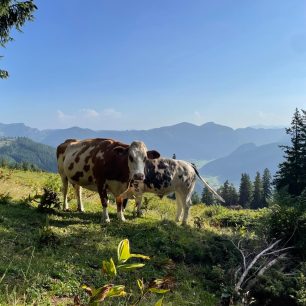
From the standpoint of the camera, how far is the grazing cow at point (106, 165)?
1261 cm

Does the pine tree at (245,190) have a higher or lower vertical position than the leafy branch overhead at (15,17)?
lower

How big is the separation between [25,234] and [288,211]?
822cm

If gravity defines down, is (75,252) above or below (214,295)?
above

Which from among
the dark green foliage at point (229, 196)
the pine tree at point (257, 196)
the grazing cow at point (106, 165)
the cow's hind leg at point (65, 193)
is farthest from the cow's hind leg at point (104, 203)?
the dark green foliage at point (229, 196)

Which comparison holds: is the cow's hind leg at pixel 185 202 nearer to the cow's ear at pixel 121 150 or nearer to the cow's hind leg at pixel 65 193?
the cow's ear at pixel 121 150

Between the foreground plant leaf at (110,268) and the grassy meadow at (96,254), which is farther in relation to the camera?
the grassy meadow at (96,254)

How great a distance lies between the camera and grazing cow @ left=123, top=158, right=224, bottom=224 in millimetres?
15117

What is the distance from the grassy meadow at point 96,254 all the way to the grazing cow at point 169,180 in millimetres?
1140

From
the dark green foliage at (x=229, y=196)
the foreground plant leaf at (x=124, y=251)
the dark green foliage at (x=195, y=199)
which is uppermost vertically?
the foreground plant leaf at (x=124, y=251)

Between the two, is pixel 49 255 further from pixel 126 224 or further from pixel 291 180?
pixel 291 180

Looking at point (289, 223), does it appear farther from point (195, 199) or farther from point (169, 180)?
point (195, 199)

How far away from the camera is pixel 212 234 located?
13391mm

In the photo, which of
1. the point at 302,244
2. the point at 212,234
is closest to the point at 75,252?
the point at 212,234

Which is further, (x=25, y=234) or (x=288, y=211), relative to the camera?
(x=288, y=211)
